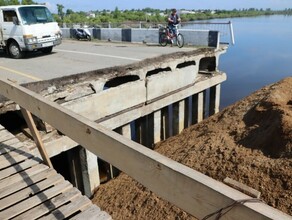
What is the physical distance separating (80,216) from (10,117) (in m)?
5.48

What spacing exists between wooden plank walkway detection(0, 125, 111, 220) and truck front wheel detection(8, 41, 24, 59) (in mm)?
10031

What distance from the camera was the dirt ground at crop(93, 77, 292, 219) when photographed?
4.94 meters

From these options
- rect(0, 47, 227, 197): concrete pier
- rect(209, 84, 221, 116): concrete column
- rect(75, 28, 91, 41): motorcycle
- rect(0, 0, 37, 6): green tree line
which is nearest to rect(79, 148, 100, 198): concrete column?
rect(0, 47, 227, 197): concrete pier

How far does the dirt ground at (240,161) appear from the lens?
4941mm

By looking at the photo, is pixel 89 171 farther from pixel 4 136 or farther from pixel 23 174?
pixel 23 174

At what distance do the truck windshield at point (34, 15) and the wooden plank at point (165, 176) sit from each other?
10628 millimetres

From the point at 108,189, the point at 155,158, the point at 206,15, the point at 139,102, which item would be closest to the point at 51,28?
the point at 139,102

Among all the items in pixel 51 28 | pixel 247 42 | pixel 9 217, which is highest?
pixel 51 28

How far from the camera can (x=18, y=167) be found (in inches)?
134

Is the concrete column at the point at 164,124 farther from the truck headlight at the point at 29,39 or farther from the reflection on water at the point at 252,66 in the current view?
the reflection on water at the point at 252,66

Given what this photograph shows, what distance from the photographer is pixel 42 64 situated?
36.3 feet

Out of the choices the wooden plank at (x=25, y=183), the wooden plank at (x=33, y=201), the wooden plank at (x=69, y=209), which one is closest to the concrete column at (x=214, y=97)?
the wooden plank at (x=25, y=183)

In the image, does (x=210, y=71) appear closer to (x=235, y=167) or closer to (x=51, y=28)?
(x=51, y=28)

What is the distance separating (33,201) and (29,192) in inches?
6.6
